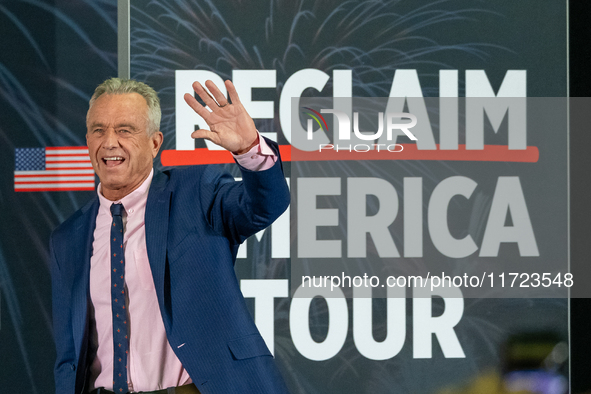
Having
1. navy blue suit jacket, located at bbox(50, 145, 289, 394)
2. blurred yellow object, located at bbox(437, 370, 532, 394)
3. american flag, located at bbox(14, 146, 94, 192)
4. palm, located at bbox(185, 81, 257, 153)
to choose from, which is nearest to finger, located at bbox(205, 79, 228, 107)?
palm, located at bbox(185, 81, 257, 153)

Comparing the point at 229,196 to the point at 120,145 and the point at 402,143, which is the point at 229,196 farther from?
the point at 402,143

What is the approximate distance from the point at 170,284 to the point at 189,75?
1.61m

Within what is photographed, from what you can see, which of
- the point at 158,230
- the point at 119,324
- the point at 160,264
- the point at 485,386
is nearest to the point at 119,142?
the point at 158,230

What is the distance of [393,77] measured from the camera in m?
3.01

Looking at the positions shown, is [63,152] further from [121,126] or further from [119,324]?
[119,324]

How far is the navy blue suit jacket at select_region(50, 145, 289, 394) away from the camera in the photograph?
1604 mm

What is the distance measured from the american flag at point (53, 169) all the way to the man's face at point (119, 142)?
1399 millimetres

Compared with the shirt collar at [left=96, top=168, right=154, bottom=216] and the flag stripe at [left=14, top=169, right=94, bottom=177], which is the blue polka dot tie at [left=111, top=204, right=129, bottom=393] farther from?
the flag stripe at [left=14, top=169, right=94, bottom=177]

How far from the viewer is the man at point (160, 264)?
5.24ft

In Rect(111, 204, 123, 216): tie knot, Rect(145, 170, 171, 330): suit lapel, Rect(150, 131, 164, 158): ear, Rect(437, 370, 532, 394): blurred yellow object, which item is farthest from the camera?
Rect(437, 370, 532, 394): blurred yellow object

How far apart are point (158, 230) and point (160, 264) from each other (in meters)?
0.11

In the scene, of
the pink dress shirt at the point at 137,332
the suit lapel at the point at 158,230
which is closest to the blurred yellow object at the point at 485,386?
the pink dress shirt at the point at 137,332

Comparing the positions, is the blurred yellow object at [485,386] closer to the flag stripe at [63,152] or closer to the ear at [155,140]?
the ear at [155,140]

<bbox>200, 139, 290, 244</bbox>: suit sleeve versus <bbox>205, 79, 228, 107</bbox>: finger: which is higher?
<bbox>205, 79, 228, 107</bbox>: finger
